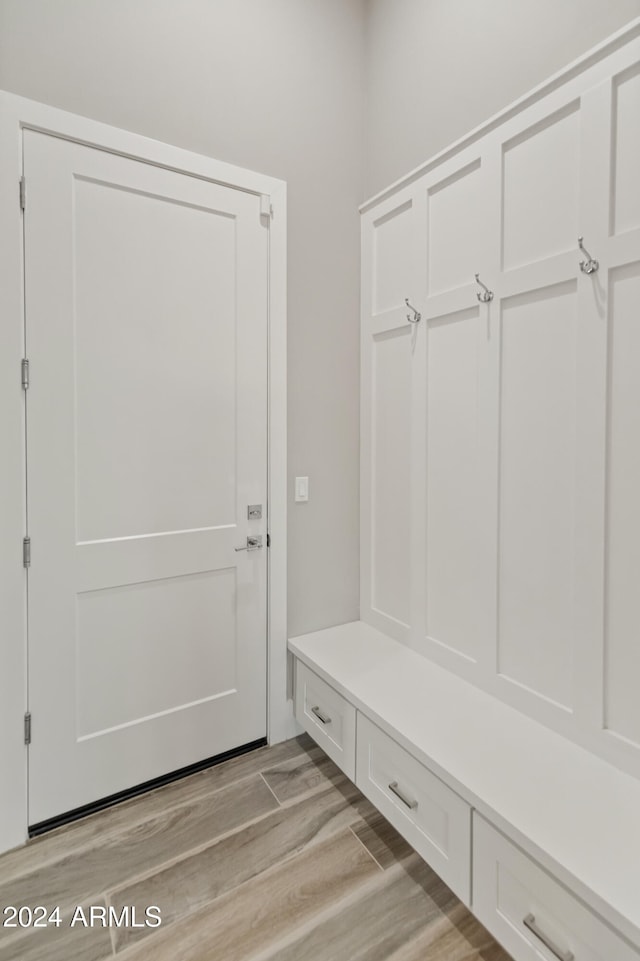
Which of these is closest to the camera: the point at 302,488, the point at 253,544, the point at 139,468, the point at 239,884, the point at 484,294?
the point at 239,884

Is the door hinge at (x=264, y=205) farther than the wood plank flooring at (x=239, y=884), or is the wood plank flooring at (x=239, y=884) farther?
the door hinge at (x=264, y=205)

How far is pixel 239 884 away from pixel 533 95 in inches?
101

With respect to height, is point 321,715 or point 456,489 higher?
point 456,489

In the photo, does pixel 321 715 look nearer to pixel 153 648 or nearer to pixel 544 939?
pixel 153 648

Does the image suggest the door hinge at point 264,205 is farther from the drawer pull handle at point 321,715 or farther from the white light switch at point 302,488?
the drawer pull handle at point 321,715

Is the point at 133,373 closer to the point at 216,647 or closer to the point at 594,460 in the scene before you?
the point at 216,647

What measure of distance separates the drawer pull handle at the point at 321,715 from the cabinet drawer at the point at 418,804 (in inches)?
8.1

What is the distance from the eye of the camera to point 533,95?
1479mm

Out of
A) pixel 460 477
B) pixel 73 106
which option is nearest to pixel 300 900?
pixel 460 477

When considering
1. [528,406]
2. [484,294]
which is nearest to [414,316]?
[484,294]

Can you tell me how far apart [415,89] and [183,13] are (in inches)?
36.3

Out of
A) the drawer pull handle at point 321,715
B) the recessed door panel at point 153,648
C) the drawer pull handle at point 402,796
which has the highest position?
the recessed door panel at point 153,648

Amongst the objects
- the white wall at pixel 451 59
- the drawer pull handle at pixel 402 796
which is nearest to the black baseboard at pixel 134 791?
the drawer pull handle at pixel 402 796

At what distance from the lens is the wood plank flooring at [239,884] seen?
1.30 m
